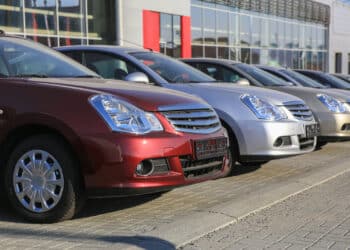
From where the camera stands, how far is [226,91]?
7605 millimetres

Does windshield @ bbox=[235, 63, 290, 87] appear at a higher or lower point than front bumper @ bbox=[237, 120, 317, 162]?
higher

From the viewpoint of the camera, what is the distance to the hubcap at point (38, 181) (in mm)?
5180

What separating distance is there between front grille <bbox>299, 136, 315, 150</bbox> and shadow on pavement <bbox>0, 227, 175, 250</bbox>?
137 inches

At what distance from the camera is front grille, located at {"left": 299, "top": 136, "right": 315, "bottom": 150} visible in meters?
7.84

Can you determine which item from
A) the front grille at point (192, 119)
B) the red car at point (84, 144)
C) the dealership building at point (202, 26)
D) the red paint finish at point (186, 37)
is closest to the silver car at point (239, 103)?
the front grille at point (192, 119)

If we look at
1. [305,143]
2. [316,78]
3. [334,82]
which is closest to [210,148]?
[305,143]

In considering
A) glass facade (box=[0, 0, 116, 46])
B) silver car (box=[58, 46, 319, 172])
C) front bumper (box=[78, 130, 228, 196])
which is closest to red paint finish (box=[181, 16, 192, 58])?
glass facade (box=[0, 0, 116, 46])

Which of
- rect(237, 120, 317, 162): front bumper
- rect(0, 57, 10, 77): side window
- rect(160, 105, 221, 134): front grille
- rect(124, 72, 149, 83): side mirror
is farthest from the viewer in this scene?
rect(237, 120, 317, 162): front bumper

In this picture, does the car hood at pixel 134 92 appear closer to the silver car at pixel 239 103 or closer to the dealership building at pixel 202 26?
the silver car at pixel 239 103

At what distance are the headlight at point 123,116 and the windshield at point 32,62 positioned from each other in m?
1.05

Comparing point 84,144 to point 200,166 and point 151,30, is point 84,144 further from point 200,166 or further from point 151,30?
point 151,30

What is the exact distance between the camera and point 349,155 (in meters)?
10.2

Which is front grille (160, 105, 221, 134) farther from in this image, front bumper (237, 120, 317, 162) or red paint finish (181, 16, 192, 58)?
red paint finish (181, 16, 192, 58)

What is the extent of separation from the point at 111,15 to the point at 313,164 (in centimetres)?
1544
